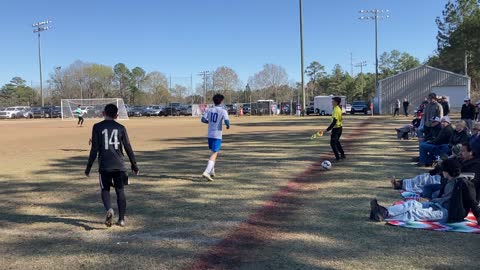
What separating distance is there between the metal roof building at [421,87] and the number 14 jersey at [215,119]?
41007 millimetres

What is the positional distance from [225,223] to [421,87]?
44.6 metres

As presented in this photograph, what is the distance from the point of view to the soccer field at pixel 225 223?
4891 millimetres

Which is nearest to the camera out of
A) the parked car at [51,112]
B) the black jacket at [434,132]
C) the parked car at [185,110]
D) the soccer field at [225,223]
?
the soccer field at [225,223]

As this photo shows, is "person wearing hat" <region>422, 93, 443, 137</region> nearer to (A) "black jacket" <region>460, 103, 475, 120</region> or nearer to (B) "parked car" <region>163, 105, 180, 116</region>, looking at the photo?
(A) "black jacket" <region>460, 103, 475, 120</region>

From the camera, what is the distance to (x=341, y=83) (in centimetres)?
9956

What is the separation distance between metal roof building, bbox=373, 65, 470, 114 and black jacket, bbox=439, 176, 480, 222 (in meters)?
42.5

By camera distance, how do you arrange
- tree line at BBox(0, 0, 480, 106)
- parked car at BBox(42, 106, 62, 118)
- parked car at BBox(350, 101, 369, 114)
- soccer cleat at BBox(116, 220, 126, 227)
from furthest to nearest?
1. tree line at BBox(0, 0, 480, 106)
2. parked car at BBox(42, 106, 62, 118)
3. parked car at BBox(350, 101, 369, 114)
4. soccer cleat at BBox(116, 220, 126, 227)

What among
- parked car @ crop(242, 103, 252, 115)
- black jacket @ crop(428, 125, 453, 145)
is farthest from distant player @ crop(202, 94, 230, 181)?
parked car @ crop(242, 103, 252, 115)

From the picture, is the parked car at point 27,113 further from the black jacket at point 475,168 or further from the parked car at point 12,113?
the black jacket at point 475,168

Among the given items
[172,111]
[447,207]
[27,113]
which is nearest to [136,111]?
[172,111]

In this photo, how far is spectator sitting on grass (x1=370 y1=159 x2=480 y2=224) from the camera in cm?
604

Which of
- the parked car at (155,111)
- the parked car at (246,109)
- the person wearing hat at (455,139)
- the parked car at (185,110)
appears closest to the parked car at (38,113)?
the parked car at (155,111)

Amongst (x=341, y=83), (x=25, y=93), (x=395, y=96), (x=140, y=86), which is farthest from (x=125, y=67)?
(x=395, y=96)

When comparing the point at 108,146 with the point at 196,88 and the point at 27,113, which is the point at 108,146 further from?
the point at 196,88
